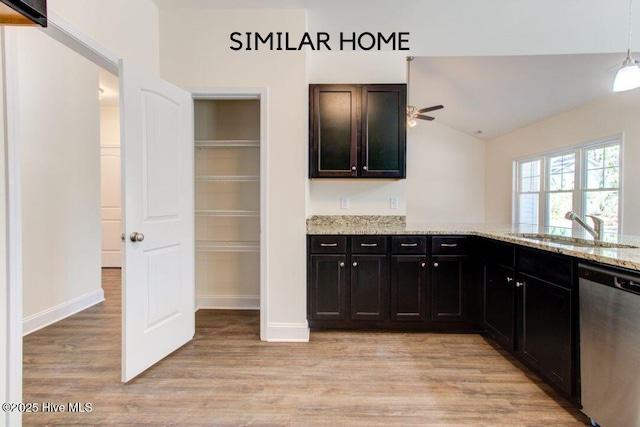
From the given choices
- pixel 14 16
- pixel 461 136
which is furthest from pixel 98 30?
pixel 461 136

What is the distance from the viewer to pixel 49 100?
2973 millimetres

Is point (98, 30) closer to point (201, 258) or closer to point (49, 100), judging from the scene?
point (49, 100)

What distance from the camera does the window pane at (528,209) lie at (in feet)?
19.4

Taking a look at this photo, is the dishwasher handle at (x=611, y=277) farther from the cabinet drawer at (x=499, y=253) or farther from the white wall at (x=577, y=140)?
the white wall at (x=577, y=140)

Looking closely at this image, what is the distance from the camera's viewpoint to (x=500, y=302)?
231 cm

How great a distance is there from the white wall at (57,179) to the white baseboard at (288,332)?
87.1 inches

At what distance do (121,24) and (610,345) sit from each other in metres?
3.58

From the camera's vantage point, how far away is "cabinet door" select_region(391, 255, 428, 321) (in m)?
2.63

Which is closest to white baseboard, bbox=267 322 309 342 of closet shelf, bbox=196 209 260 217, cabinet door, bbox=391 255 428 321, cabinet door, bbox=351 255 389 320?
cabinet door, bbox=351 255 389 320

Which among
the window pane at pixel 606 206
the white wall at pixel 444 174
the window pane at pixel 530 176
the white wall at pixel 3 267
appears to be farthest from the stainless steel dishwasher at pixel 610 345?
the white wall at pixel 444 174

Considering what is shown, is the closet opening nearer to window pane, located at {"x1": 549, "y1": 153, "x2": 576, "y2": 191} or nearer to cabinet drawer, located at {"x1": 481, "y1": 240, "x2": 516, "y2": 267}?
cabinet drawer, located at {"x1": 481, "y1": 240, "x2": 516, "y2": 267}

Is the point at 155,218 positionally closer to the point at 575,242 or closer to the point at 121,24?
the point at 121,24

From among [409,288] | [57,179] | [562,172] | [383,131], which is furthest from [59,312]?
[562,172]

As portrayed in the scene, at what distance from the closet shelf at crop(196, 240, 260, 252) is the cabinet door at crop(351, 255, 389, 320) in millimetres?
1229
